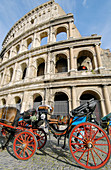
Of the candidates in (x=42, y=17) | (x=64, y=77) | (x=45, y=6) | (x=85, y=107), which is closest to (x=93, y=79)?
(x=64, y=77)

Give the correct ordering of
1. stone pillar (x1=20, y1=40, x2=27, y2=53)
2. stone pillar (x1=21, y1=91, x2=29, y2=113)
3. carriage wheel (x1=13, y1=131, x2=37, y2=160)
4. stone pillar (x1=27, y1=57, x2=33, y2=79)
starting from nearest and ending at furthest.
A: carriage wheel (x1=13, y1=131, x2=37, y2=160), stone pillar (x1=21, y1=91, x2=29, y2=113), stone pillar (x1=27, y1=57, x2=33, y2=79), stone pillar (x1=20, y1=40, x2=27, y2=53)

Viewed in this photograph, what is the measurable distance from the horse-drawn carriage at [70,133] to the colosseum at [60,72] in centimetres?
498

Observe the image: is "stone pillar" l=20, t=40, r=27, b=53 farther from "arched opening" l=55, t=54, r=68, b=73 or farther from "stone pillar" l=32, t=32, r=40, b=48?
"arched opening" l=55, t=54, r=68, b=73

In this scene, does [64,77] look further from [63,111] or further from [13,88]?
[13,88]

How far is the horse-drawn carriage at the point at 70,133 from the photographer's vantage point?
1.85 meters

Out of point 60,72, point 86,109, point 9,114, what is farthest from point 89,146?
point 60,72

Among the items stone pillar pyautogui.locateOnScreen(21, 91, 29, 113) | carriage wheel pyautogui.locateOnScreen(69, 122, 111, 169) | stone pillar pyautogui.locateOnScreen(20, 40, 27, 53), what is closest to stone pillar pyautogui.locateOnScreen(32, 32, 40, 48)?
stone pillar pyautogui.locateOnScreen(20, 40, 27, 53)

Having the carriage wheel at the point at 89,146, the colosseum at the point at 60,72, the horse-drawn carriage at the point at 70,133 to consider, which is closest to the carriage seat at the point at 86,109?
the horse-drawn carriage at the point at 70,133

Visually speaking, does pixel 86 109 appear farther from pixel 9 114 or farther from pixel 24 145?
pixel 9 114

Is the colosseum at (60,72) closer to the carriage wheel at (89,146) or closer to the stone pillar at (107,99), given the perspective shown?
the stone pillar at (107,99)

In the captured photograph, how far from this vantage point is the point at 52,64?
9680mm

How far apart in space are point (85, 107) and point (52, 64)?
8076mm

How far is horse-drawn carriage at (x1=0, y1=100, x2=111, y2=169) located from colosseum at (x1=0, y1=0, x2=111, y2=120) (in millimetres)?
4978

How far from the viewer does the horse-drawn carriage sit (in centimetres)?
185
